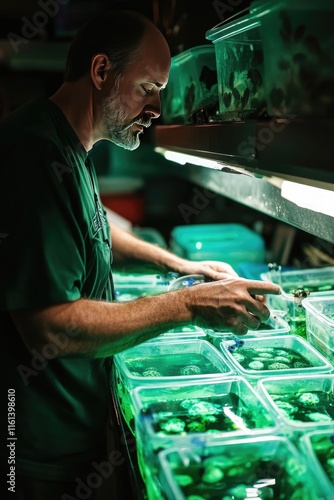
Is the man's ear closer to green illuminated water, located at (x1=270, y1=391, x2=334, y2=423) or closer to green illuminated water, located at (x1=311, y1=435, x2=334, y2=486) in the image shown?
green illuminated water, located at (x1=270, y1=391, x2=334, y2=423)

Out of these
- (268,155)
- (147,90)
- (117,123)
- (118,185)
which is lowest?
(118,185)

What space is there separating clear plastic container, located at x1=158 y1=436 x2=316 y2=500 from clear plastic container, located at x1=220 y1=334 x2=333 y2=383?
1.29 feet

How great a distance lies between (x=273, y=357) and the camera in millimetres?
2105

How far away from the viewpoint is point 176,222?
7.06m

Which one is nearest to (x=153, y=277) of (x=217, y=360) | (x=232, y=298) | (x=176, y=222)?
(x=217, y=360)

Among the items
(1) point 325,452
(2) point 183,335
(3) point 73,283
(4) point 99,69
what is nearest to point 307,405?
(1) point 325,452

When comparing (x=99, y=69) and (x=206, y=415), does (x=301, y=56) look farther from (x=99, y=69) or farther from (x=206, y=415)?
(x=206, y=415)

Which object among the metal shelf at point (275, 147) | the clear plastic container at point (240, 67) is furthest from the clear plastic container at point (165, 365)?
the clear plastic container at point (240, 67)

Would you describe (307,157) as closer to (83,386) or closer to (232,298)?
(232,298)

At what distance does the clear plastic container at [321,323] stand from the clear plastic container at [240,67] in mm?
847

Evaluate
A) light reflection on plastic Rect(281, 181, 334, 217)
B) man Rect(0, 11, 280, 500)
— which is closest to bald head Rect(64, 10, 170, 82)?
man Rect(0, 11, 280, 500)

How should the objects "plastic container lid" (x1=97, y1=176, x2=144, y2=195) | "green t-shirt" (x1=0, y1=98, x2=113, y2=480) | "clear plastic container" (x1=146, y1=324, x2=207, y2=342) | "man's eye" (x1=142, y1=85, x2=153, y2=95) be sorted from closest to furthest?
"green t-shirt" (x1=0, y1=98, x2=113, y2=480)
"man's eye" (x1=142, y1=85, x2=153, y2=95)
"clear plastic container" (x1=146, y1=324, x2=207, y2=342)
"plastic container lid" (x1=97, y1=176, x2=144, y2=195)

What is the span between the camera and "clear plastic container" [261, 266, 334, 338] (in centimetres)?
246

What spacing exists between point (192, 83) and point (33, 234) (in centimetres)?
125
